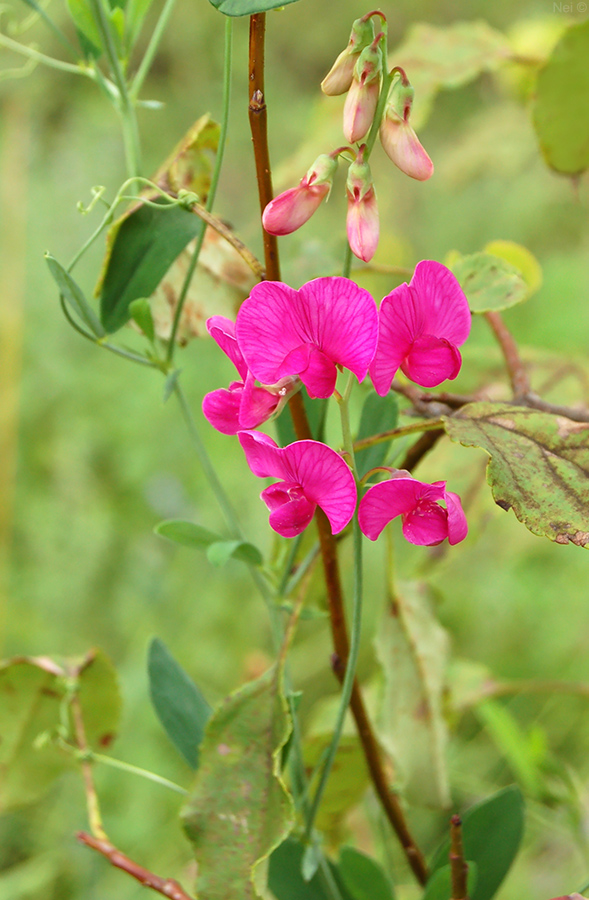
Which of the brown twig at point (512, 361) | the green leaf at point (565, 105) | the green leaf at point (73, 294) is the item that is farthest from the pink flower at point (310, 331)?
the green leaf at point (565, 105)

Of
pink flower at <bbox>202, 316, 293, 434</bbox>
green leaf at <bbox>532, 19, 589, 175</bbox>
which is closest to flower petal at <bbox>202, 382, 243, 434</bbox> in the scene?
pink flower at <bbox>202, 316, 293, 434</bbox>

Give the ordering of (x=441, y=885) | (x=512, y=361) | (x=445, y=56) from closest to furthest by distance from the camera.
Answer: (x=441, y=885) → (x=512, y=361) → (x=445, y=56)

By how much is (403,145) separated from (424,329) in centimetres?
7

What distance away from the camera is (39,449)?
1.40m

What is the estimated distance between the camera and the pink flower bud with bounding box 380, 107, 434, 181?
0.30 metres

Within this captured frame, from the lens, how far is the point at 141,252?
1.30 feet

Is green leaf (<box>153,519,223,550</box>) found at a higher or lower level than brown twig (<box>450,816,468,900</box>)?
higher

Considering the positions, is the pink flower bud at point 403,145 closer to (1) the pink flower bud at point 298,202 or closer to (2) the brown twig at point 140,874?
(1) the pink flower bud at point 298,202

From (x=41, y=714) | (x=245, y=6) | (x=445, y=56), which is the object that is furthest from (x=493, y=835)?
(x=445, y=56)

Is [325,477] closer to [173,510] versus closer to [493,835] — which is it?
[493,835]

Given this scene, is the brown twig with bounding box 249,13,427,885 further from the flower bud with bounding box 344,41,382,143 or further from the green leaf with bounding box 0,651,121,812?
the green leaf with bounding box 0,651,121,812

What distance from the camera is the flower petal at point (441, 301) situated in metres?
0.28

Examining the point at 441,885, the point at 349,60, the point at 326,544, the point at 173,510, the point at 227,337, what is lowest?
the point at 173,510

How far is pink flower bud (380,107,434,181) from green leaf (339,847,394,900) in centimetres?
34
